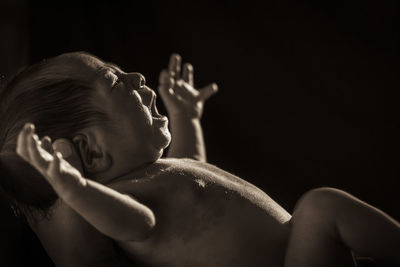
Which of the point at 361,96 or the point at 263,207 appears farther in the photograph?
the point at 361,96

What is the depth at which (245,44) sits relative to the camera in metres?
1.48

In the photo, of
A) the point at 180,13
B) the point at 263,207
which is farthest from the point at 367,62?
the point at 263,207

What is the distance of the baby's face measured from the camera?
80 centimetres

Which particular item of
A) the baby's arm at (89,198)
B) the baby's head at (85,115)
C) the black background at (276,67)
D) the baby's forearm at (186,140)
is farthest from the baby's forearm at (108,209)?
the black background at (276,67)

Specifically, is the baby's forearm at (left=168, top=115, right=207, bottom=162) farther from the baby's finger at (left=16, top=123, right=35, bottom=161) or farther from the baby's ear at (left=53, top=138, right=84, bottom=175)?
the baby's finger at (left=16, top=123, right=35, bottom=161)

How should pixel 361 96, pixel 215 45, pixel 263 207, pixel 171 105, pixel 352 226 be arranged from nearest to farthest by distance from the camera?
pixel 352 226 → pixel 263 207 → pixel 171 105 → pixel 361 96 → pixel 215 45

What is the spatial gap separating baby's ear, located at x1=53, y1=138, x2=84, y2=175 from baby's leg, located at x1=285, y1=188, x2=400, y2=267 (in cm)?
29

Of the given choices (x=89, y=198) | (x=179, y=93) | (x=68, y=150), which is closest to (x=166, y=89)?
(x=179, y=93)

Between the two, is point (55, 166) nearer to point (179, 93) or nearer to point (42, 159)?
point (42, 159)

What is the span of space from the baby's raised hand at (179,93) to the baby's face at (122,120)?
30cm

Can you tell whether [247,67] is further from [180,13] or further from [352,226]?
[352,226]

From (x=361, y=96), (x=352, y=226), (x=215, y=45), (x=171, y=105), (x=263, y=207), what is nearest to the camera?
(x=352, y=226)

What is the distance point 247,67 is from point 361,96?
0.28 metres

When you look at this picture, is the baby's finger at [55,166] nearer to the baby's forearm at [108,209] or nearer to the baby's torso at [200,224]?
the baby's forearm at [108,209]
